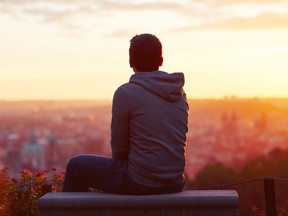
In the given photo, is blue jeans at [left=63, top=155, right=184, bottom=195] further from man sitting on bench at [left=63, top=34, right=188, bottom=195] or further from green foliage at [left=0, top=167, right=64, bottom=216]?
green foliage at [left=0, top=167, right=64, bottom=216]

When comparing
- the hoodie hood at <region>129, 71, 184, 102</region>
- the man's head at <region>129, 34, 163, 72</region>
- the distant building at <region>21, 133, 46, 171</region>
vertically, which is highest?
the man's head at <region>129, 34, 163, 72</region>

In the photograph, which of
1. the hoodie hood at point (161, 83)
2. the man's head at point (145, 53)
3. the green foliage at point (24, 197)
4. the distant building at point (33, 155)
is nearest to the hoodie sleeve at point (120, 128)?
the hoodie hood at point (161, 83)

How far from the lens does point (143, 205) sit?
477 cm

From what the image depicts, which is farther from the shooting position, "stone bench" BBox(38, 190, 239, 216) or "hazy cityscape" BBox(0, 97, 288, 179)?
"hazy cityscape" BBox(0, 97, 288, 179)

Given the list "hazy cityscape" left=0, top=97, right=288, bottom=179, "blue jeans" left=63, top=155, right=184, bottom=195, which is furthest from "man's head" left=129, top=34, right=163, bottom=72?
"hazy cityscape" left=0, top=97, right=288, bottom=179

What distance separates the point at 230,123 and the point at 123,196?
136 metres

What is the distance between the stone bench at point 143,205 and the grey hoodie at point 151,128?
194 millimetres

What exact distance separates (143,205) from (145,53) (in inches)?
36.2

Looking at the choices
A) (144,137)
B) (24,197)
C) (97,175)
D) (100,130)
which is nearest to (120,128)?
(144,137)

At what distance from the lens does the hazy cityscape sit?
4535 inches

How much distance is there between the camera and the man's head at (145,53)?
16.6 feet

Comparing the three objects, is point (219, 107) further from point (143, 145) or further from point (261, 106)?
point (143, 145)

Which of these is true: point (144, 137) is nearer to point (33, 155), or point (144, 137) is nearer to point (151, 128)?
point (151, 128)

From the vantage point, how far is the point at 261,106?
434ft
